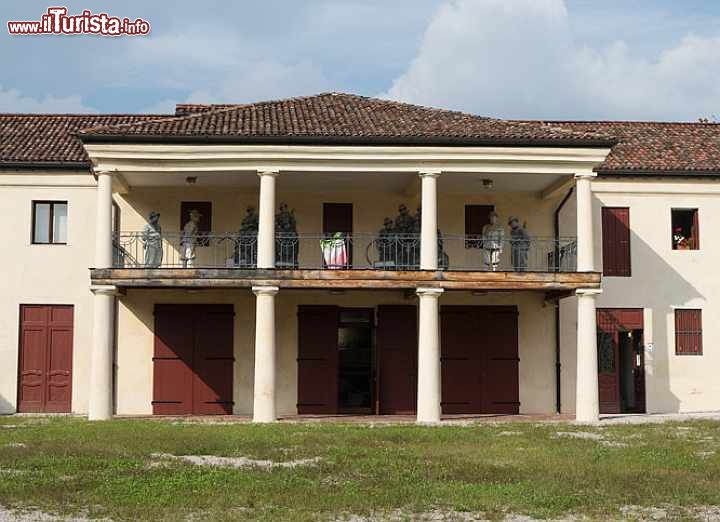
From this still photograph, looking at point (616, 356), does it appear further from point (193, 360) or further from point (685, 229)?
point (193, 360)

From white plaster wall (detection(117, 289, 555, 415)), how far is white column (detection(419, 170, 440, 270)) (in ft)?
8.98

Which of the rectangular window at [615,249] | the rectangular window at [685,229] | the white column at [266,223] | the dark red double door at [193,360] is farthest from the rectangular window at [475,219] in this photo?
the dark red double door at [193,360]

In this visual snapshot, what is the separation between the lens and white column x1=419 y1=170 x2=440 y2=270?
74.1 ft

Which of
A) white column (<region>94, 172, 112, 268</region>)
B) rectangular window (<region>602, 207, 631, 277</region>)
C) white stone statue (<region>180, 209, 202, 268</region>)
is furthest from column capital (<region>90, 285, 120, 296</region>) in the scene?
rectangular window (<region>602, 207, 631, 277</region>)

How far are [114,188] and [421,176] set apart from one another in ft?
23.3

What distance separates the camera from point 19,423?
22.0 meters

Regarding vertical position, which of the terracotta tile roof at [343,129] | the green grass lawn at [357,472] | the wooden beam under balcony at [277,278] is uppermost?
the terracotta tile roof at [343,129]

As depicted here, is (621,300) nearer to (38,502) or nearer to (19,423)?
(19,423)

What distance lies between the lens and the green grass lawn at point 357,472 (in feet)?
38.2

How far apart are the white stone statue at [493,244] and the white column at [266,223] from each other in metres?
5.05

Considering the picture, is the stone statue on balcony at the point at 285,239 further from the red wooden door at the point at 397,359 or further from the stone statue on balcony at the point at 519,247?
the stone statue on balcony at the point at 519,247

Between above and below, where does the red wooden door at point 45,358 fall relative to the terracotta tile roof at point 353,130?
below

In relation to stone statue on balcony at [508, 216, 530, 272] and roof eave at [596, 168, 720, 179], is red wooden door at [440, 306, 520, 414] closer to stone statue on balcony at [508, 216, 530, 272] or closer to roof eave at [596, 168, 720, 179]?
stone statue on balcony at [508, 216, 530, 272]

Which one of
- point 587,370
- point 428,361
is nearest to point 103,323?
point 428,361
